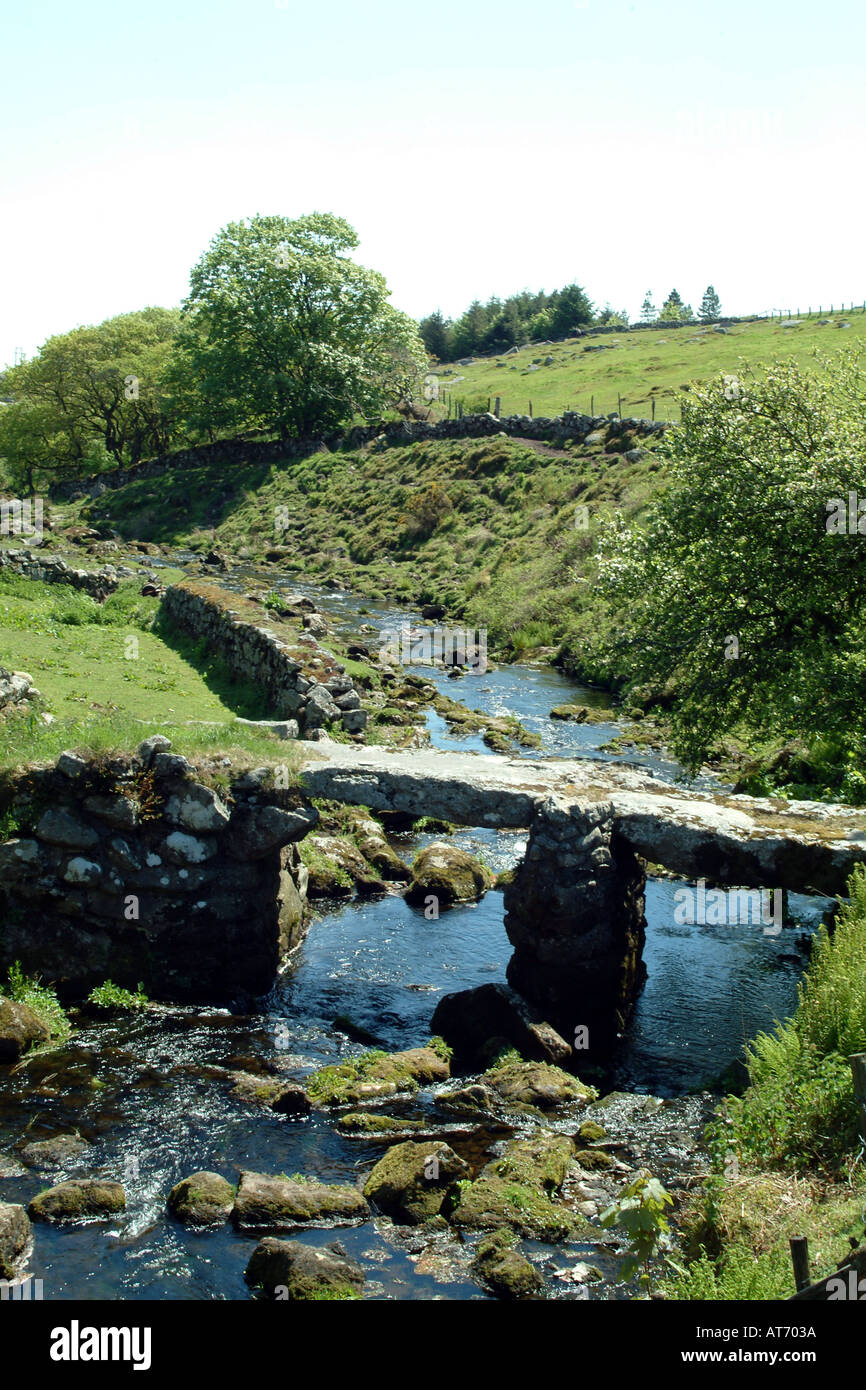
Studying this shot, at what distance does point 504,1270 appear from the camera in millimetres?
9711

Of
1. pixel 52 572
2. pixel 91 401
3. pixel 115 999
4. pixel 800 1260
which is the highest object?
pixel 91 401

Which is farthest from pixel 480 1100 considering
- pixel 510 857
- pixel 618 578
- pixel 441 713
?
pixel 441 713

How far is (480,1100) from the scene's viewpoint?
12984 millimetres

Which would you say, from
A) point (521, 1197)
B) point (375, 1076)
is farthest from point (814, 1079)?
point (375, 1076)

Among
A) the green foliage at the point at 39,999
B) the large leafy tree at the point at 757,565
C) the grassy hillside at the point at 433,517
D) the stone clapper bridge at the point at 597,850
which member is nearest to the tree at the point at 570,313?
the grassy hillside at the point at 433,517

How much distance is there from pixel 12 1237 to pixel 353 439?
66.7 meters

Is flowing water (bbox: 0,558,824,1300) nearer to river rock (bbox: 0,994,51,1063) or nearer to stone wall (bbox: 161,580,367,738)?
river rock (bbox: 0,994,51,1063)

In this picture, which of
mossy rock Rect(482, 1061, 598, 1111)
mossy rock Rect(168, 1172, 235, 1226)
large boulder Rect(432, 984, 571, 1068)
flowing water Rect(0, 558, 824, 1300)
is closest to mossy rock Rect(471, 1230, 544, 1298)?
flowing water Rect(0, 558, 824, 1300)

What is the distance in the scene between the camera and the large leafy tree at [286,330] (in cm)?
7025

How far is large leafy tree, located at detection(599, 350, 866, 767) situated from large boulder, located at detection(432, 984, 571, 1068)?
6599 millimetres

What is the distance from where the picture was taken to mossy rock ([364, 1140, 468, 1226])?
10758 millimetres

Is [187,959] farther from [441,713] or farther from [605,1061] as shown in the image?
[441,713]

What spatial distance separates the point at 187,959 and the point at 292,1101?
336cm

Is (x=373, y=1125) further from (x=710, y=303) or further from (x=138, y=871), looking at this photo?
(x=710, y=303)
